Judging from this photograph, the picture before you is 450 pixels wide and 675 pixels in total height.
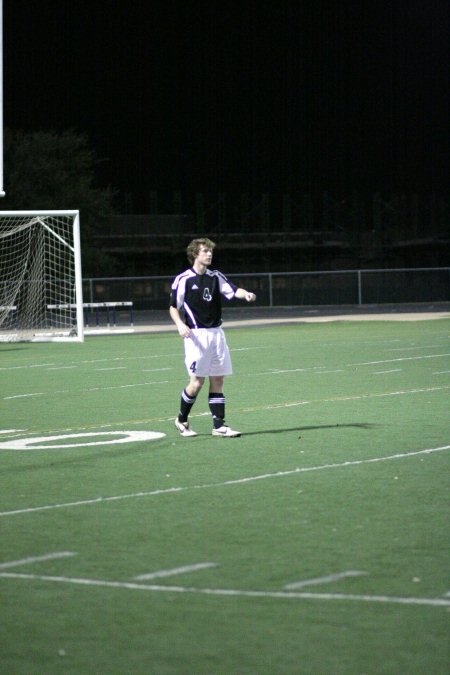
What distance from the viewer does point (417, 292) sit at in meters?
53.7

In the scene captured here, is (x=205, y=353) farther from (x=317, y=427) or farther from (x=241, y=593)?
(x=241, y=593)

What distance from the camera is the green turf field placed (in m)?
5.59

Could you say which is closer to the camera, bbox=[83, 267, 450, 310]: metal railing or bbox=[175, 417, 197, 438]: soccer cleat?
bbox=[175, 417, 197, 438]: soccer cleat

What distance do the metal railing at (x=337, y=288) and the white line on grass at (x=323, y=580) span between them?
1824 inches

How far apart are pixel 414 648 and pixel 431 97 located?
202 feet

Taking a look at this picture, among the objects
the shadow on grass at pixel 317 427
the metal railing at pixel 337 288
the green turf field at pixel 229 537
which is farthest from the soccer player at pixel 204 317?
the metal railing at pixel 337 288

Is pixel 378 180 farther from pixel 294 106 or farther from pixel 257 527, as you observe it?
pixel 257 527

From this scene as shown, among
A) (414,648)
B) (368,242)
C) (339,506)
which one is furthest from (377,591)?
(368,242)

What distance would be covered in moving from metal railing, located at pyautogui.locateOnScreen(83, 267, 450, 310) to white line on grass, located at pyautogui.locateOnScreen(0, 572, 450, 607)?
152 feet

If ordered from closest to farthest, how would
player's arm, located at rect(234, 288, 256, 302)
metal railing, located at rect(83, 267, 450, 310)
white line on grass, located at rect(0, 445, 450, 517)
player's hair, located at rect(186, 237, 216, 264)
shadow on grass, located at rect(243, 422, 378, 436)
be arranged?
white line on grass, located at rect(0, 445, 450, 517), player's arm, located at rect(234, 288, 256, 302), player's hair, located at rect(186, 237, 216, 264), shadow on grass, located at rect(243, 422, 378, 436), metal railing, located at rect(83, 267, 450, 310)

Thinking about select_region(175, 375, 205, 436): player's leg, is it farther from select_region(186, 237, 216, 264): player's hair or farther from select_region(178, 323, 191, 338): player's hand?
select_region(186, 237, 216, 264): player's hair

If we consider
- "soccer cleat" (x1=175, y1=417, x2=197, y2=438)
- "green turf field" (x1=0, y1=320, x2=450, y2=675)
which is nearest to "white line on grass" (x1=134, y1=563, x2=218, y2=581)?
"green turf field" (x1=0, y1=320, x2=450, y2=675)

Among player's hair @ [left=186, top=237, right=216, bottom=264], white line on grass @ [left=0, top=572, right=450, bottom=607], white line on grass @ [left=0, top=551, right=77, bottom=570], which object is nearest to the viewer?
white line on grass @ [left=0, top=572, right=450, bottom=607]

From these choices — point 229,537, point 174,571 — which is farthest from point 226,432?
A: point 174,571
